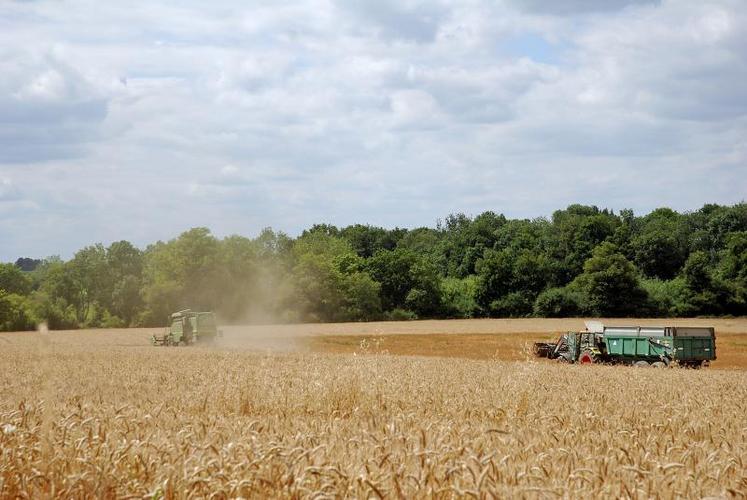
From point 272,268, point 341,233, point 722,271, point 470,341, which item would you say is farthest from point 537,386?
point 341,233

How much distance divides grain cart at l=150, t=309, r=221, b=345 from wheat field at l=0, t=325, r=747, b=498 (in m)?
36.0

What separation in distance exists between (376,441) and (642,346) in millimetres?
33910

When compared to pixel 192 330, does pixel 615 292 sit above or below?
above

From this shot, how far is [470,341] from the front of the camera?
6425 centimetres

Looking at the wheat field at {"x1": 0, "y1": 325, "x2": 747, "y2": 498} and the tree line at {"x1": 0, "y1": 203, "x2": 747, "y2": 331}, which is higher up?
the tree line at {"x1": 0, "y1": 203, "x2": 747, "y2": 331}

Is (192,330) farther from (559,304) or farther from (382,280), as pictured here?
(382,280)

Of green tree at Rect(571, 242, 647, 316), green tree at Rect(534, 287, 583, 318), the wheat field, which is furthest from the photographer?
green tree at Rect(534, 287, 583, 318)

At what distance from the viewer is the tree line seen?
93375mm

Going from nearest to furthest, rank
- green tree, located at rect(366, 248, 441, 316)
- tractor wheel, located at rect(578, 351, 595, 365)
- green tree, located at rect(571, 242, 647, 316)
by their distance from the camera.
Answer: tractor wheel, located at rect(578, 351, 595, 365)
green tree, located at rect(571, 242, 647, 316)
green tree, located at rect(366, 248, 441, 316)

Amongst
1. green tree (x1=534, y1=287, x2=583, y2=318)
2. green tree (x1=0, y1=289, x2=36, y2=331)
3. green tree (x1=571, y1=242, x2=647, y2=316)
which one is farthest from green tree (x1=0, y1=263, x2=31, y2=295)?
green tree (x1=571, y1=242, x2=647, y2=316)

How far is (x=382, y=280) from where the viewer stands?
379 feet

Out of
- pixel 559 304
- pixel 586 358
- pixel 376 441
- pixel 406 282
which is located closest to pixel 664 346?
pixel 586 358

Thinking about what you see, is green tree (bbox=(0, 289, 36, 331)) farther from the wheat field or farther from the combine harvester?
the wheat field

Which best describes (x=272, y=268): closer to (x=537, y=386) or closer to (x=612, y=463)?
(x=537, y=386)
